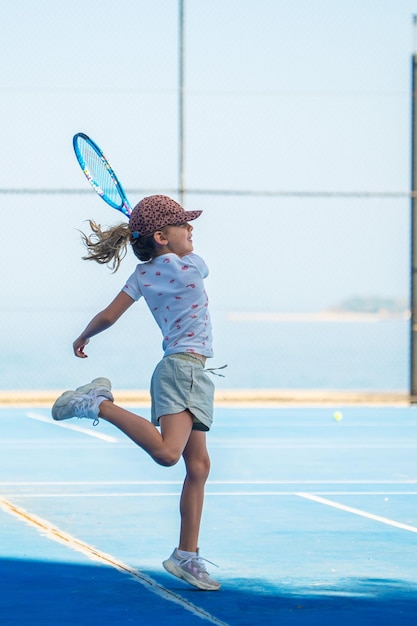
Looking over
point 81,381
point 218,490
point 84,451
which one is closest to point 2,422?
point 84,451

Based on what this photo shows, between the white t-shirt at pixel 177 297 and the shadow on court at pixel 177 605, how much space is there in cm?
90

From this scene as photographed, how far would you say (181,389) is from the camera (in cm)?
548

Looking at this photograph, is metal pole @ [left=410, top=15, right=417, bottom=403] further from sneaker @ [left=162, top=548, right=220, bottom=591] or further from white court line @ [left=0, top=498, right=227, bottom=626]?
sneaker @ [left=162, top=548, right=220, bottom=591]

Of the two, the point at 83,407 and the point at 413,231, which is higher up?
the point at 83,407

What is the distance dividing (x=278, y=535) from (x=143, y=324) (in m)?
77.0

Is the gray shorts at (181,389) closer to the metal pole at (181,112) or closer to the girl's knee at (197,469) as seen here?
the girl's knee at (197,469)

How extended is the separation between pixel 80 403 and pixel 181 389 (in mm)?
380

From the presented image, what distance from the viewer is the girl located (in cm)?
540

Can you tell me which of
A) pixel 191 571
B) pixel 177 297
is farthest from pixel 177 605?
pixel 177 297

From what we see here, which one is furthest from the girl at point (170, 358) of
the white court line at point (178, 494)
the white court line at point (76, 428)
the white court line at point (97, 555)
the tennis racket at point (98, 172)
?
the white court line at point (76, 428)

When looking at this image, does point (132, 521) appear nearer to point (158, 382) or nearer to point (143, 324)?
point (158, 382)

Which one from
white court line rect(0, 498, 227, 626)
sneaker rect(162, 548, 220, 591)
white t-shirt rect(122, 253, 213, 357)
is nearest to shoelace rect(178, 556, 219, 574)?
sneaker rect(162, 548, 220, 591)

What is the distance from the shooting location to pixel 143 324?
3290 inches

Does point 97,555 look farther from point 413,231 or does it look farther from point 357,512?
point 413,231
